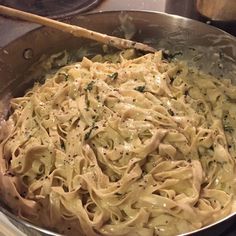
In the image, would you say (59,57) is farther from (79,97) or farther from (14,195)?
(14,195)

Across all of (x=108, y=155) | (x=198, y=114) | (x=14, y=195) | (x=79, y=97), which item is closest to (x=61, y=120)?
(x=79, y=97)

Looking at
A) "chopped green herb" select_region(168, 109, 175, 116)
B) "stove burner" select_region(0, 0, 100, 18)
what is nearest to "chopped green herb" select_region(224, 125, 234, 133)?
"chopped green herb" select_region(168, 109, 175, 116)

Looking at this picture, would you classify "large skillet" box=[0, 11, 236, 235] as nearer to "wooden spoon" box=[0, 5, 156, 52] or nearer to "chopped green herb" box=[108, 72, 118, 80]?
"wooden spoon" box=[0, 5, 156, 52]

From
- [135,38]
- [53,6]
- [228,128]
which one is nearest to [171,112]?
[228,128]

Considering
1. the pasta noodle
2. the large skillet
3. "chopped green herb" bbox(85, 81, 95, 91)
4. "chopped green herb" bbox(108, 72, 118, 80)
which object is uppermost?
A: the large skillet

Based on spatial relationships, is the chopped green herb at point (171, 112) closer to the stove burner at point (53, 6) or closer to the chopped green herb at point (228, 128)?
the chopped green herb at point (228, 128)

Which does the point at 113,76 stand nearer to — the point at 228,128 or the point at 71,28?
the point at 71,28
